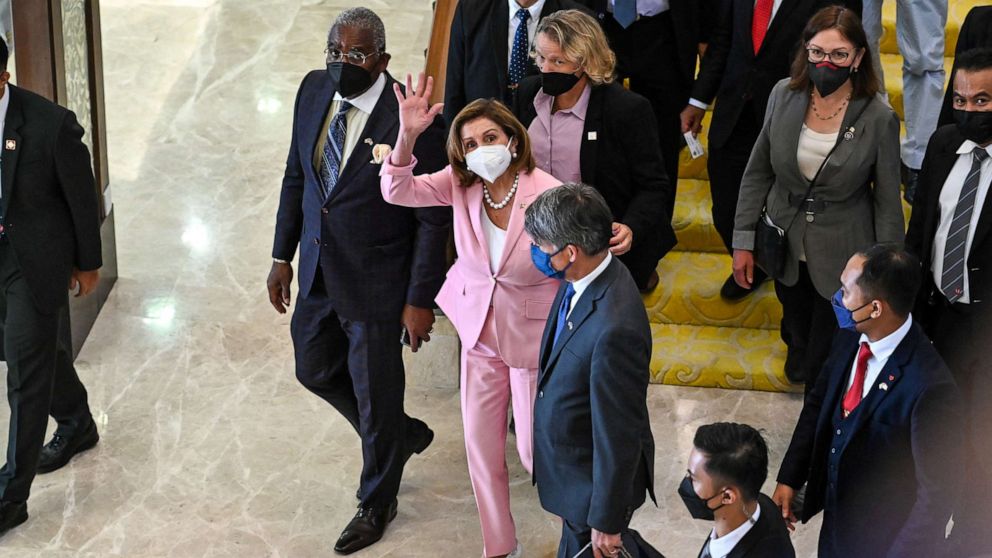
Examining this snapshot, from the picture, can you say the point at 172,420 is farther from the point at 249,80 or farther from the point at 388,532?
the point at 249,80

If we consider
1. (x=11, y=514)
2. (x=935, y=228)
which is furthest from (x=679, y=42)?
(x=11, y=514)

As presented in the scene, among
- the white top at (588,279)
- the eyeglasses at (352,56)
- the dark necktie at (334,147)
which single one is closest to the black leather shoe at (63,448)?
the dark necktie at (334,147)

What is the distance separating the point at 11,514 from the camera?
5.40 metres

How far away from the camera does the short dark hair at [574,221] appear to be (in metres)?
4.11

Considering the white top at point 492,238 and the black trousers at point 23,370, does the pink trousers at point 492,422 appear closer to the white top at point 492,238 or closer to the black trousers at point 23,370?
the white top at point 492,238

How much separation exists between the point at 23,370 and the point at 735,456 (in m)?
2.82

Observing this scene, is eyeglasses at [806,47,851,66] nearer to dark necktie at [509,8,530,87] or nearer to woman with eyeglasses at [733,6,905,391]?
woman with eyeglasses at [733,6,905,391]

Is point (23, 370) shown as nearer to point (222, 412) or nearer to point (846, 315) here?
point (222, 412)

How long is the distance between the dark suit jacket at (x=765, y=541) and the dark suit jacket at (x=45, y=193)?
9.14ft

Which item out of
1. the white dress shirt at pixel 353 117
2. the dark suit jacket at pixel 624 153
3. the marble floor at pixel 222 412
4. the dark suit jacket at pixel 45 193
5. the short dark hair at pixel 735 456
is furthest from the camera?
the marble floor at pixel 222 412

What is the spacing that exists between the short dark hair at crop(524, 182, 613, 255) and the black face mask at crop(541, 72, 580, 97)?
0.89 m

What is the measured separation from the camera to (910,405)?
3.96 meters

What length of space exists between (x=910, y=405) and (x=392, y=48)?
6329 millimetres

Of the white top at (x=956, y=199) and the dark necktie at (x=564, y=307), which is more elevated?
the white top at (x=956, y=199)
